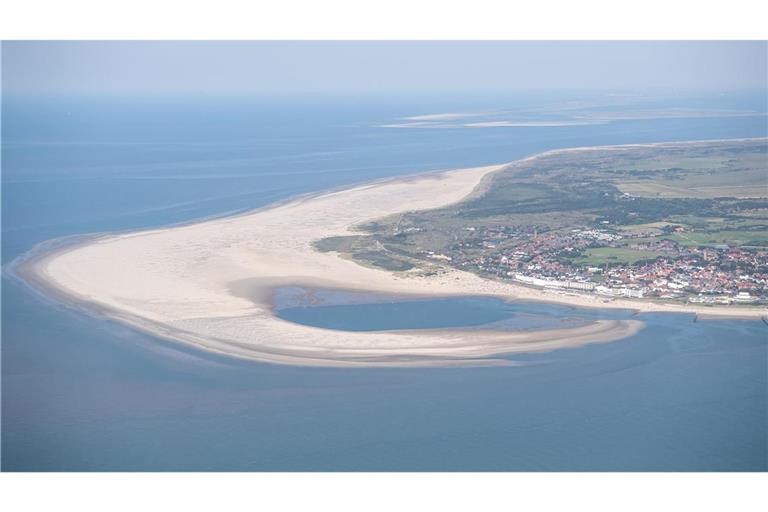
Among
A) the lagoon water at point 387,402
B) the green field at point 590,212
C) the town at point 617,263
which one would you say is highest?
the green field at point 590,212

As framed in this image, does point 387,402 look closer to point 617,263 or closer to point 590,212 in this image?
point 617,263

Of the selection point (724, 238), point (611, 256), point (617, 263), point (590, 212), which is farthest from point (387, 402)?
point (590, 212)

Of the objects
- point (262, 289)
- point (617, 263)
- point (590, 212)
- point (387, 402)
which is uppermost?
point (590, 212)

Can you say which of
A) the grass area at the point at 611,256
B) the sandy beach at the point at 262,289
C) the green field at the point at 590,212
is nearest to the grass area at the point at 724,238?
the green field at the point at 590,212

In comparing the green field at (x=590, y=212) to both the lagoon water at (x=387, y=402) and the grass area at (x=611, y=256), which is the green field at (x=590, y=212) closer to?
the grass area at (x=611, y=256)

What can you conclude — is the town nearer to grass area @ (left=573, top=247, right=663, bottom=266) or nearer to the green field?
grass area @ (left=573, top=247, right=663, bottom=266)

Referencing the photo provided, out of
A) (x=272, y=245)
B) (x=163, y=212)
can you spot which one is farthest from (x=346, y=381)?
(x=163, y=212)

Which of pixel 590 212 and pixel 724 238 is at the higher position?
pixel 590 212

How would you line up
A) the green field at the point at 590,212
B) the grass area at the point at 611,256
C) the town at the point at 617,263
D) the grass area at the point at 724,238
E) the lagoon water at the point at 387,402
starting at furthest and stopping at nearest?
1. the green field at the point at 590,212
2. the grass area at the point at 724,238
3. the grass area at the point at 611,256
4. the town at the point at 617,263
5. the lagoon water at the point at 387,402

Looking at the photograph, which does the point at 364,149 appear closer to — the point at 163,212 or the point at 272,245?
the point at 163,212
